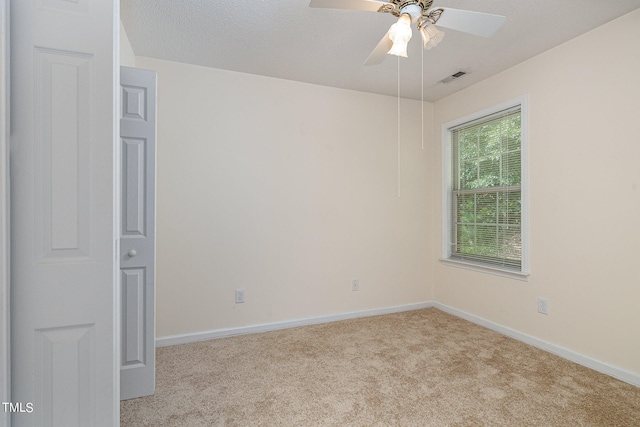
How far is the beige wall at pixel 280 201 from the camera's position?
280 centimetres

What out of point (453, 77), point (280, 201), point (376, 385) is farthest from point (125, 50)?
point (376, 385)

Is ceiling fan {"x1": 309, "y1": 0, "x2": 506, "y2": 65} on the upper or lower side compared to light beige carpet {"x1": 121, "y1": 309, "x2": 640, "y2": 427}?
upper

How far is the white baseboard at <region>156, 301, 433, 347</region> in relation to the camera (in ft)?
9.08

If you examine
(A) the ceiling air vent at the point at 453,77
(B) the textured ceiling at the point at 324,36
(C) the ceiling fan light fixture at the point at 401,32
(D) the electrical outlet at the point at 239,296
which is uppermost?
(A) the ceiling air vent at the point at 453,77

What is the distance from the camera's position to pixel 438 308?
3723 mm

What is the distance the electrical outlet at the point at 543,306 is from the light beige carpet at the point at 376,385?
0.33 meters

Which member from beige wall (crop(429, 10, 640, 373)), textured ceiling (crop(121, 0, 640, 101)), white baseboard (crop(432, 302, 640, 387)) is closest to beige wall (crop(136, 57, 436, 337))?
textured ceiling (crop(121, 0, 640, 101))

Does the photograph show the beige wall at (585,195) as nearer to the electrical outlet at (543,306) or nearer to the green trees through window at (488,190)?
the electrical outlet at (543,306)

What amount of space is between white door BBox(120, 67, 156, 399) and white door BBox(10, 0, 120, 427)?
0.84 metres

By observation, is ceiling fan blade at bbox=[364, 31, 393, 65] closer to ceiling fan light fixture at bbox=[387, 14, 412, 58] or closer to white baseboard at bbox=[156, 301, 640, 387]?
ceiling fan light fixture at bbox=[387, 14, 412, 58]

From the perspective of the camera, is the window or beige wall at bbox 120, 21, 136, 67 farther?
the window

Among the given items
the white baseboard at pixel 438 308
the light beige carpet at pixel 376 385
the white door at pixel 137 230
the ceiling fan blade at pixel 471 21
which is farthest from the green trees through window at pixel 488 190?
the white door at pixel 137 230

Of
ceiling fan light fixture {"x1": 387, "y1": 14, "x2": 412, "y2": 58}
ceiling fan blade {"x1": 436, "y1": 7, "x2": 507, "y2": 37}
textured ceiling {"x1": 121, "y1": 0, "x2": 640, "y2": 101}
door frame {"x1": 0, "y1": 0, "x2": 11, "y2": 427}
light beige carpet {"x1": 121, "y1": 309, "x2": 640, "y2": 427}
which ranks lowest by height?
light beige carpet {"x1": 121, "y1": 309, "x2": 640, "y2": 427}

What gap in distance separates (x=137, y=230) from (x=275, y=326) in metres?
1.69
